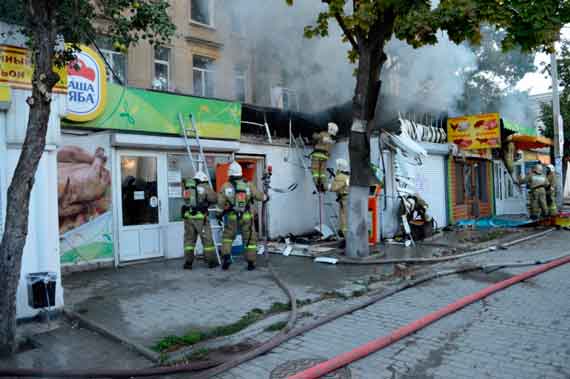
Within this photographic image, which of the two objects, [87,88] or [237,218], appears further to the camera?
[237,218]

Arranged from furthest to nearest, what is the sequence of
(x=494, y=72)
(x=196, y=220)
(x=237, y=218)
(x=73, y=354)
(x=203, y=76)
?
(x=494, y=72), (x=203, y=76), (x=196, y=220), (x=237, y=218), (x=73, y=354)

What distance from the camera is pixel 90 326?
16.3 feet

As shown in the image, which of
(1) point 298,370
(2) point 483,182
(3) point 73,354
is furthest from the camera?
(2) point 483,182

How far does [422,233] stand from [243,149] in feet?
15.9

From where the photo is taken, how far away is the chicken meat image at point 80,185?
7.70 metres

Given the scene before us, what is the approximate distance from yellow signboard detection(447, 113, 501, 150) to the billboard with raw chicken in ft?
33.6

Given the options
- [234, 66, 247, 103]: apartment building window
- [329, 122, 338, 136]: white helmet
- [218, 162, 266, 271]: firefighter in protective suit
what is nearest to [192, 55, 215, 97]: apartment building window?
[234, 66, 247, 103]: apartment building window

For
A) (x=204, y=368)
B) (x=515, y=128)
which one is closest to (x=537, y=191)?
(x=515, y=128)

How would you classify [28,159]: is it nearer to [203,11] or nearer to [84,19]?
[84,19]

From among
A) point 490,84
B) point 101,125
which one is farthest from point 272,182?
point 490,84

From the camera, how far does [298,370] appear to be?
3777mm

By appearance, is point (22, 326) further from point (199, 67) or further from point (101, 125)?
point (199, 67)

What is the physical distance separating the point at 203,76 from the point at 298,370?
11.6 meters

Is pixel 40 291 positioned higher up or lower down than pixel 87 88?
lower down
